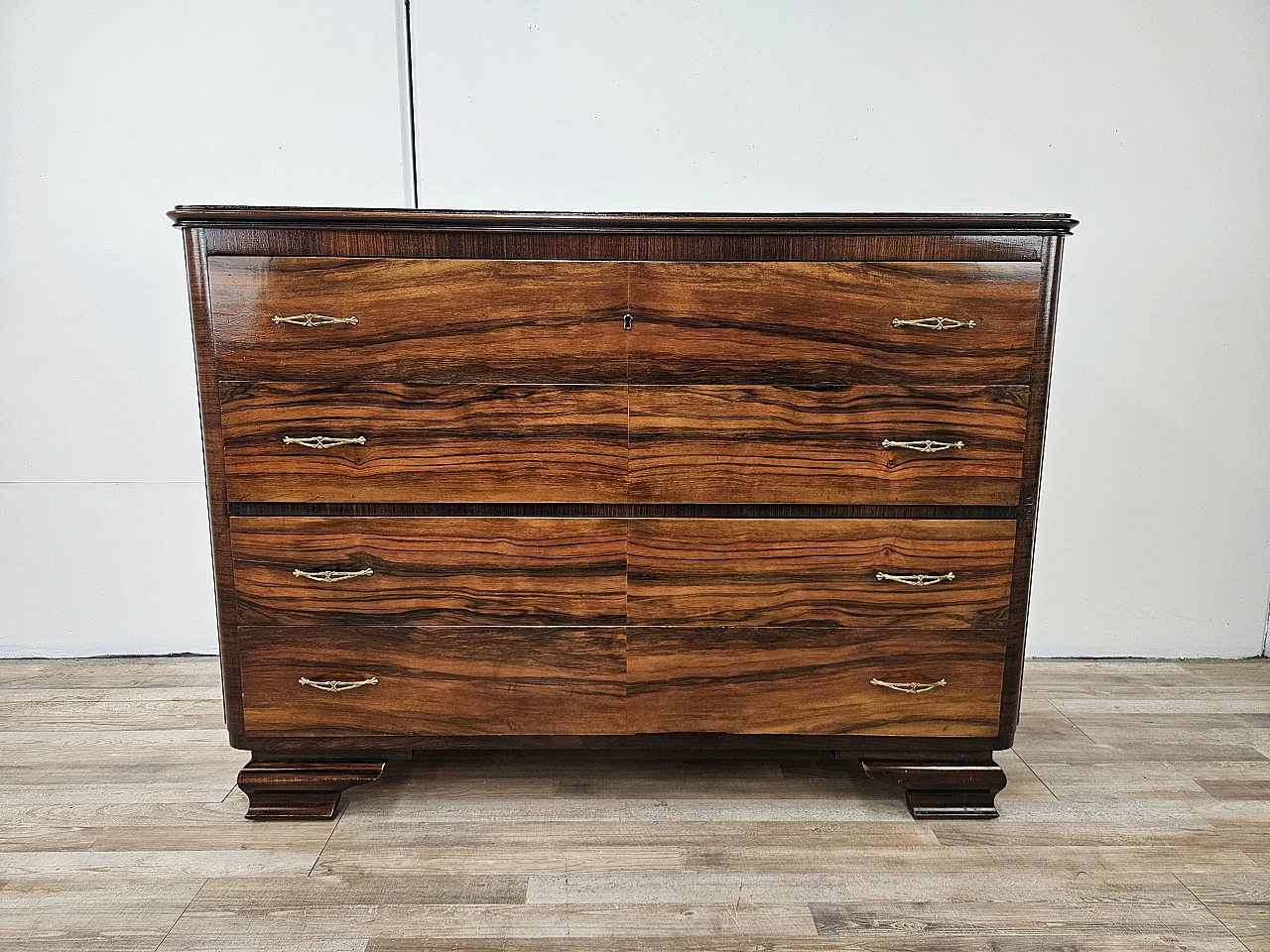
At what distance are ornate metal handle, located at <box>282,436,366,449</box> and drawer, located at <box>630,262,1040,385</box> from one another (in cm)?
47

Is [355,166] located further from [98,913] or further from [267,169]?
[98,913]

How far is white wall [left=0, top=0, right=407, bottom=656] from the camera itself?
1.92 metres

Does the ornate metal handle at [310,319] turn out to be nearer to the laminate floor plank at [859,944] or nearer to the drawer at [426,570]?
the drawer at [426,570]

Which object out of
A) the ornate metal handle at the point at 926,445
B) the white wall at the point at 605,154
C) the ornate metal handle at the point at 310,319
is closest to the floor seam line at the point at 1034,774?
the ornate metal handle at the point at 926,445

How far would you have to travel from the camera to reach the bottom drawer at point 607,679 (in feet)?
4.57

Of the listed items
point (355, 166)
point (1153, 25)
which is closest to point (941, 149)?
point (1153, 25)

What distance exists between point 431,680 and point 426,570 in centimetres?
20

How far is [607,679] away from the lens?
55.5 inches

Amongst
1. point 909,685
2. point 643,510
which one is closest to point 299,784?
point 643,510

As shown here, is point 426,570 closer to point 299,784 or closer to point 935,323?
point 299,784

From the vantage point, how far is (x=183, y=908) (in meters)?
1.21

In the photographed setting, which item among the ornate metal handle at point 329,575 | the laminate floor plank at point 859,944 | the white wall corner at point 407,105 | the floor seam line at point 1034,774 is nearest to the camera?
the laminate floor plank at point 859,944

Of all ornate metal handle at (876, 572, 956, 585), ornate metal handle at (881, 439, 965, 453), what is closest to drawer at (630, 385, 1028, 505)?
ornate metal handle at (881, 439, 965, 453)

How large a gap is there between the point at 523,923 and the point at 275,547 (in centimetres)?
72
